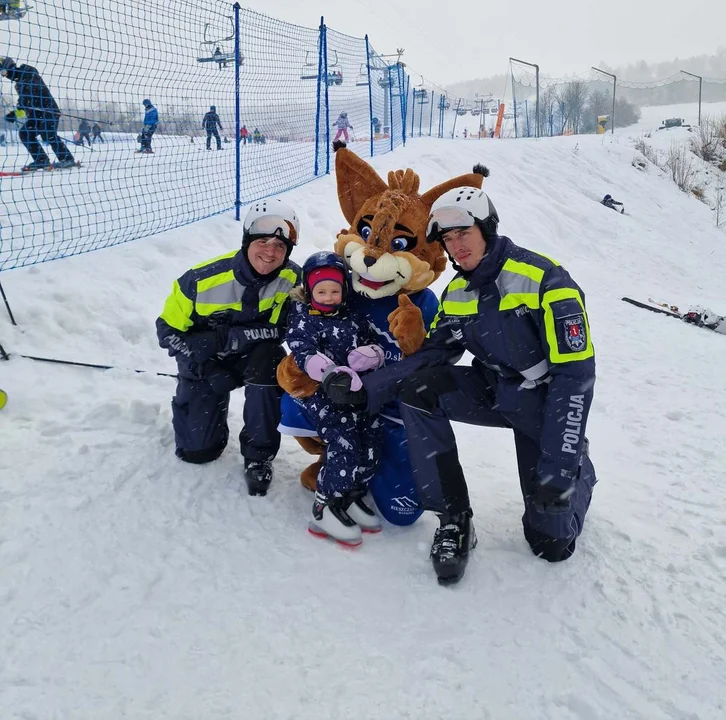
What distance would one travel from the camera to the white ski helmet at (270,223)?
2.69 metres

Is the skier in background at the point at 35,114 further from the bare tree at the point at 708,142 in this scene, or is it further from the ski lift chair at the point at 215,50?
the bare tree at the point at 708,142

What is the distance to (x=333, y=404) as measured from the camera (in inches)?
98.3

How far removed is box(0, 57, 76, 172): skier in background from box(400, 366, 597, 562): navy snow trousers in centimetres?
394

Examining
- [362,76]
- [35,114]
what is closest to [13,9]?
[35,114]

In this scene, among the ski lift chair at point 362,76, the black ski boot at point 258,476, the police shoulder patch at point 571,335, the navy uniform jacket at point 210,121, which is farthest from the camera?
the ski lift chair at point 362,76

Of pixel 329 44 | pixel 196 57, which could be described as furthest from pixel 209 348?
pixel 329 44

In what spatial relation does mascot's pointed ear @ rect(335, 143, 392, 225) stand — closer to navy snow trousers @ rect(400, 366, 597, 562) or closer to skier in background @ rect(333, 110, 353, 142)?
navy snow trousers @ rect(400, 366, 597, 562)

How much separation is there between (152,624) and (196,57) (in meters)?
5.52

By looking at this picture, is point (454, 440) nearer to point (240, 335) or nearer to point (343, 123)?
point (240, 335)

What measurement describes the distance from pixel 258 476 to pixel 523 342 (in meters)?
1.39

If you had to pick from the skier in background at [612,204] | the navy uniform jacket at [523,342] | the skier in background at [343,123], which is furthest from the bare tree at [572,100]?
the navy uniform jacket at [523,342]

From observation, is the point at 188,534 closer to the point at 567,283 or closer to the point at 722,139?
the point at 567,283

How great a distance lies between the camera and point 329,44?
27.4ft

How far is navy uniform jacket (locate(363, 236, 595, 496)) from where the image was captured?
2143 mm
